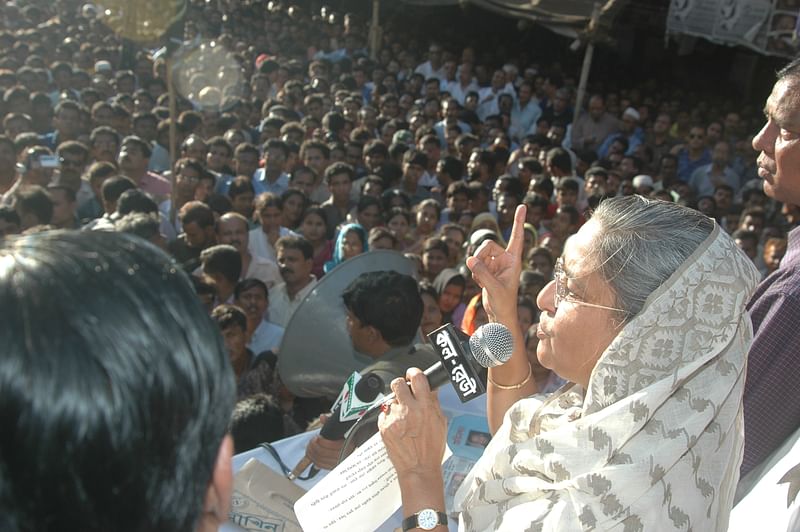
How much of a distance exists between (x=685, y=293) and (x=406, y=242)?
13.4 ft

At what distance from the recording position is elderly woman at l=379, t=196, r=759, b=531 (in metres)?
1.29

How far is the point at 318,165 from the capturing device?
6.73 metres

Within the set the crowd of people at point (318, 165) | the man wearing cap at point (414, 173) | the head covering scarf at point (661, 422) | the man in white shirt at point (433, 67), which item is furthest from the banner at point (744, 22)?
the head covering scarf at point (661, 422)

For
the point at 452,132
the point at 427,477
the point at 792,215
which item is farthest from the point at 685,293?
the point at 452,132

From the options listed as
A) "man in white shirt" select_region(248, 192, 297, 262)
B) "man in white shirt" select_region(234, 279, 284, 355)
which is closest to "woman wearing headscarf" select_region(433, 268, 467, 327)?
"man in white shirt" select_region(234, 279, 284, 355)

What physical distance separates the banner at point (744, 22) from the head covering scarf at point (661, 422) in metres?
8.05

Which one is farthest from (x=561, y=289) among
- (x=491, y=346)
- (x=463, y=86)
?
(x=463, y=86)

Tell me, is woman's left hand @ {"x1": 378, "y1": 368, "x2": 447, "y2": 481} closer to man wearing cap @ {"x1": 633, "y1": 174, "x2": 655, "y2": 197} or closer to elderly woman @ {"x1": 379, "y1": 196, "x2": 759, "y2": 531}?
elderly woman @ {"x1": 379, "y1": 196, "x2": 759, "y2": 531}

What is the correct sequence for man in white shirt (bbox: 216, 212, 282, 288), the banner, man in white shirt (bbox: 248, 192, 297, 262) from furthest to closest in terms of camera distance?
1. the banner
2. man in white shirt (bbox: 248, 192, 297, 262)
3. man in white shirt (bbox: 216, 212, 282, 288)

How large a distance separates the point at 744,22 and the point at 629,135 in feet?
A: 6.13

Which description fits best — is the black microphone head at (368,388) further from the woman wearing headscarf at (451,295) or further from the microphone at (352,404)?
the woman wearing headscarf at (451,295)

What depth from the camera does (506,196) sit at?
230 inches

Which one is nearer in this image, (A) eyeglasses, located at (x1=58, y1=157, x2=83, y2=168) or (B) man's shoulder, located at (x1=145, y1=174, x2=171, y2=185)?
(A) eyeglasses, located at (x1=58, y1=157, x2=83, y2=168)

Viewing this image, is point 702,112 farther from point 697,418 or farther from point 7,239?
point 7,239
